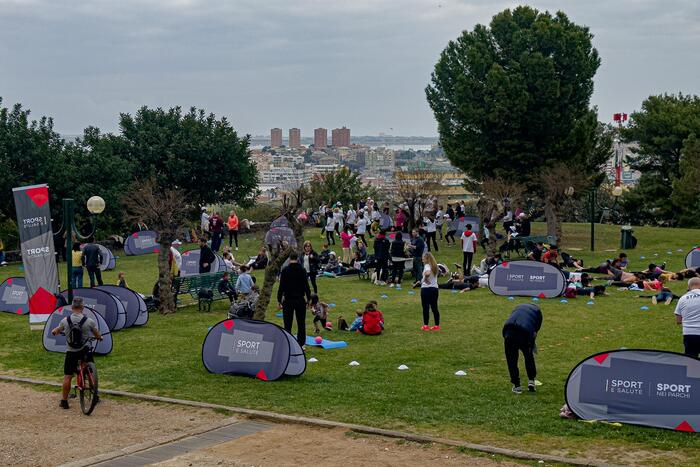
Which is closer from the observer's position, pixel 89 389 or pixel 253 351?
pixel 89 389

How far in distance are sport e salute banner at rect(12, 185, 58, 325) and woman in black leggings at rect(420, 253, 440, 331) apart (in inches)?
313

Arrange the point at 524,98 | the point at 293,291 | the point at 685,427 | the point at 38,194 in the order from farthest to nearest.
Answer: the point at 524,98 → the point at 38,194 → the point at 293,291 → the point at 685,427

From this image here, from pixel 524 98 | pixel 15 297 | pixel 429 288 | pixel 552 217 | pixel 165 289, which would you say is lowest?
pixel 15 297

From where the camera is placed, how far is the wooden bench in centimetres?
2200

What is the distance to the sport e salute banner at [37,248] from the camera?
19.5 meters

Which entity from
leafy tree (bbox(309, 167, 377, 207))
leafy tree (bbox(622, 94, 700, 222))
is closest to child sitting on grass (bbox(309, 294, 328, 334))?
leafy tree (bbox(309, 167, 377, 207))

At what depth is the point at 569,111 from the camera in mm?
38969

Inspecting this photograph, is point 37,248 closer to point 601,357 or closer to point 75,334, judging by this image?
point 75,334

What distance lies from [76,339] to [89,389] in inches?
29.8

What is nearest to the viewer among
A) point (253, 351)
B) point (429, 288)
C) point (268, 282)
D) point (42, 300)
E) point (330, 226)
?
point (253, 351)

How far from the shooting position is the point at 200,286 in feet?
73.6

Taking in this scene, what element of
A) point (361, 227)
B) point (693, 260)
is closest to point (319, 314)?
point (693, 260)

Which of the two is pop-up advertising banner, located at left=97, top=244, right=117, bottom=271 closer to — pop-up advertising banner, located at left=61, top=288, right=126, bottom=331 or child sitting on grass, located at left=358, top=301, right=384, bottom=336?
pop-up advertising banner, located at left=61, top=288, right=126, bottom=331

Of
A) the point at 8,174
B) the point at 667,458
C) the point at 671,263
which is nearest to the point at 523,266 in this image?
the point at 671,263
